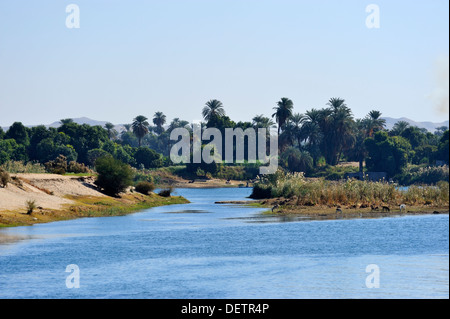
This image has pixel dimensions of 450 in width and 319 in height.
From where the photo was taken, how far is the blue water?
33.2m

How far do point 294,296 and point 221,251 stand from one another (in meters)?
15.5

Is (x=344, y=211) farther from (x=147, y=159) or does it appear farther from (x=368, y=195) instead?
(x=147, y=159)

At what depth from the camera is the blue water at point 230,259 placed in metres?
33.2

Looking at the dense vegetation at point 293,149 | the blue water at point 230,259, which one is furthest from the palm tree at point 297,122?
the blue water at point 230,259

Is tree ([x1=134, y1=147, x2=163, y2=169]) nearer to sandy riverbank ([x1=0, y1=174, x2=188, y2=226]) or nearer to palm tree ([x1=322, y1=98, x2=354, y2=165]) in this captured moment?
palm tree ([x1=322, y1=98, x2=354, y2=165])

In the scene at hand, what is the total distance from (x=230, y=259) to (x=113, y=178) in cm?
5089

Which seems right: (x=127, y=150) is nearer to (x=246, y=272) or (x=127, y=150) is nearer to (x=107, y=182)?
(x=107, y=182)

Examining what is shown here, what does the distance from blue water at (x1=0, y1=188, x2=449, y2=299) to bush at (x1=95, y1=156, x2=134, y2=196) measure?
25000mm

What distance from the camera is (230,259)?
43.3 m

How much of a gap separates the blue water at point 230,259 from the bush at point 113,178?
25000mm

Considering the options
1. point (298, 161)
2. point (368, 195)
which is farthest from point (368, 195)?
point (298, 161)

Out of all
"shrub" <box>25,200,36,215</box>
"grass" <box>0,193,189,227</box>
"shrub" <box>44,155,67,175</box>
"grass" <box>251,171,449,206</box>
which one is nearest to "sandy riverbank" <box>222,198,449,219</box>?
"grass" <box>251,171,449,206</box>

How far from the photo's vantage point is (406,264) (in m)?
40.2
